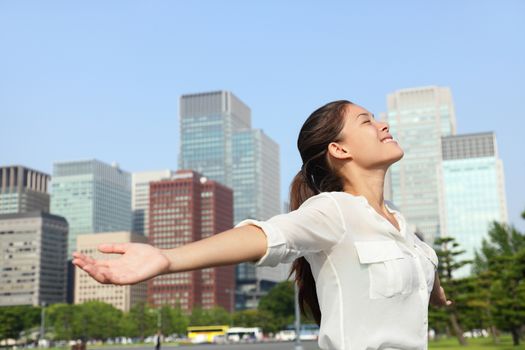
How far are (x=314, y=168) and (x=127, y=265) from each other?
1.15m

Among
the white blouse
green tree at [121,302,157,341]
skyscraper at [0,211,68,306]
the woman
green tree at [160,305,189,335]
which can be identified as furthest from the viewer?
skyscraper at [0,211,68,306]

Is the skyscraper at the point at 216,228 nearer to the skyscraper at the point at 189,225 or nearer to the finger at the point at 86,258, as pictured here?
the skyscraper at the point at 189,225

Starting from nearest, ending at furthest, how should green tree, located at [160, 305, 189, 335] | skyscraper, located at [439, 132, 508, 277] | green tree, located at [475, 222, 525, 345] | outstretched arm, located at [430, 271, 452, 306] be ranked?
outstretched arm, located at [430, 271, 452, 306], green tree, located at [475, 222, 525, 345], green tree, located at [160, 305, 189, 335], skyscraper, located at [439, 132, 508, 277]

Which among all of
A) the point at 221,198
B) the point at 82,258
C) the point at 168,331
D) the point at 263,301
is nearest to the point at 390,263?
the point at 82,258

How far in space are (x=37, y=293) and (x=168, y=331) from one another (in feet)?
220

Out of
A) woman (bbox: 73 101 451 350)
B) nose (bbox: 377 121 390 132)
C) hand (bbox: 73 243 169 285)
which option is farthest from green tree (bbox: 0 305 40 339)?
hand (bbox: 73 243 169 285)

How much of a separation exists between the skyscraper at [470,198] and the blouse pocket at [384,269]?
18399 centimetres

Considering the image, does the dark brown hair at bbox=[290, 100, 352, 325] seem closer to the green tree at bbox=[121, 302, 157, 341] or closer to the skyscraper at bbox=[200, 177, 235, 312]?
the green tree at bbox=[121, 302, 157, 341]

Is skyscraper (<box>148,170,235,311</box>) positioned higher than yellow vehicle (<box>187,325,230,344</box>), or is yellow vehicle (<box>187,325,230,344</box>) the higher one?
skyscraper (<box>148,170,235,311</box>)

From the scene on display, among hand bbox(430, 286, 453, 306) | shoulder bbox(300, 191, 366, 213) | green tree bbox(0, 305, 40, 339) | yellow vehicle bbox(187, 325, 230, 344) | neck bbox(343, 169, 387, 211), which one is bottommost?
yellow vehicle bbox(187, 325, 230, 344)

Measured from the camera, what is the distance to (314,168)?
9.13 ft

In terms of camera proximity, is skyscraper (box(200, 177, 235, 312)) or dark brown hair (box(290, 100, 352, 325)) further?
skyscraper (box(200, 177, 235, 312))

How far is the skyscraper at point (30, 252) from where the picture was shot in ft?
498

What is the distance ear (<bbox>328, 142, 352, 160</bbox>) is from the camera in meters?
2.62
